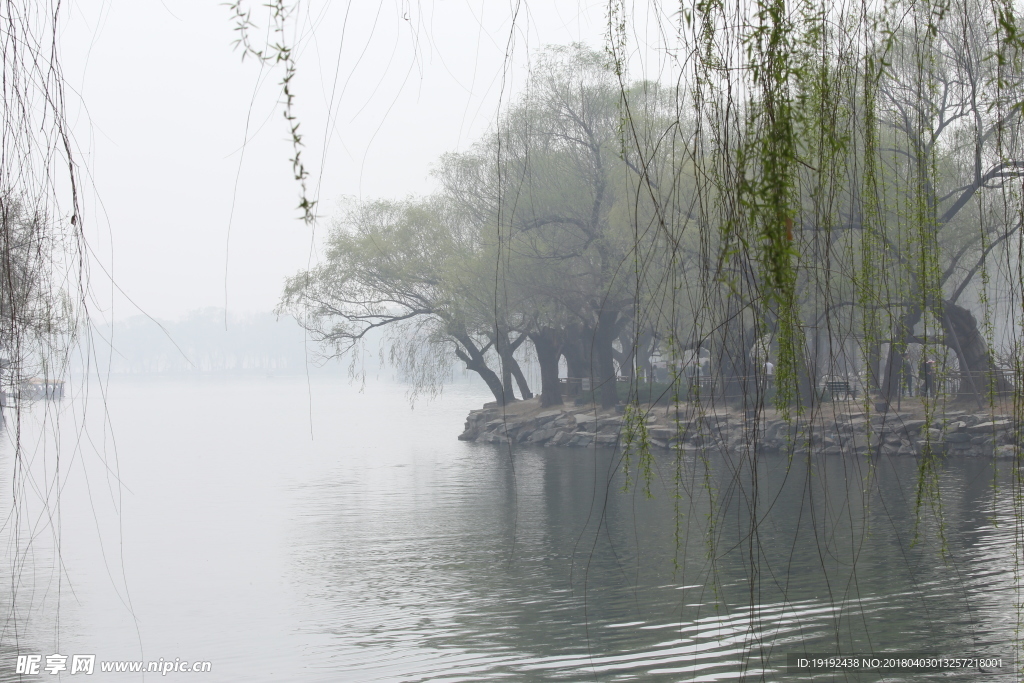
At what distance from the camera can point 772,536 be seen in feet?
32.6

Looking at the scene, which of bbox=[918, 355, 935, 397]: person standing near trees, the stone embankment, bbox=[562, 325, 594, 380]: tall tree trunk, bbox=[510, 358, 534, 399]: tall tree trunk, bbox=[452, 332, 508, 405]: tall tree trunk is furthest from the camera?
bbox=[510, 358, 534, 399]: tall tree trunk

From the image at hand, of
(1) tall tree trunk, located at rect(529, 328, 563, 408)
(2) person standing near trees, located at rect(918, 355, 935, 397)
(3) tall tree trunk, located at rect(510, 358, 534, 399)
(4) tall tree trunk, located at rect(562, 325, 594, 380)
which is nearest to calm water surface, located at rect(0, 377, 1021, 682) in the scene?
(2) person standing near trees, located at rect(918, 355, 935, 397)

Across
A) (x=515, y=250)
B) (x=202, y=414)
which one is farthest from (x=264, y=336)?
(x=515, y=250)

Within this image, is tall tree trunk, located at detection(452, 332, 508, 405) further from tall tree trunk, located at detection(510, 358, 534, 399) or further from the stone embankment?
tall tree trunk, located at detection(510, 358, 534, 399)

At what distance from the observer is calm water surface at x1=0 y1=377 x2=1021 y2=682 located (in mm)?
5848

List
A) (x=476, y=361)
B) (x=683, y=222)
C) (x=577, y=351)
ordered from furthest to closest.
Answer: (x=476, y=361)
(x=577, y=351)
(x=683, y=222)

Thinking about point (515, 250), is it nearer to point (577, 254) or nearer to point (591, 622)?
point (577, 254)

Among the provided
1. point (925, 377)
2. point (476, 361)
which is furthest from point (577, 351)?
point (925, 377)

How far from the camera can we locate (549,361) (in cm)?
2581

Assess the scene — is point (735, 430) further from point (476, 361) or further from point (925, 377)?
point (925, 377)

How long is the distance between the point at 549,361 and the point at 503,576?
17276 millimetres

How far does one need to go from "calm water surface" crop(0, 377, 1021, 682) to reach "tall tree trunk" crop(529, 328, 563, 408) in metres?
8.96

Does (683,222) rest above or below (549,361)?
above

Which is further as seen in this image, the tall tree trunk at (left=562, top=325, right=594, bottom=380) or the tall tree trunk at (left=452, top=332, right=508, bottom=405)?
the tall tree trunk at (left=452, top=332, right=508, bottom=405)
